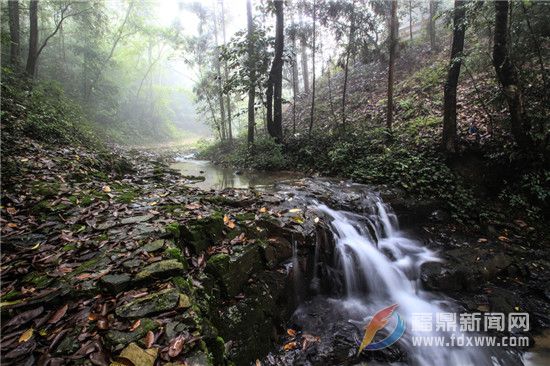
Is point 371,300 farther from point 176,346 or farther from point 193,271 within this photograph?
point 176,346

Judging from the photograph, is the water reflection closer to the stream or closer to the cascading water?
the stream

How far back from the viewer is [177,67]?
2416 inches

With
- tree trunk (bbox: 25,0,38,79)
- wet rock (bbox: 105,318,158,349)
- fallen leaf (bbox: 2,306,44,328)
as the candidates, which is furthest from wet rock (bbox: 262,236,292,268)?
tree trunk (bbox: 25,0,38,79)

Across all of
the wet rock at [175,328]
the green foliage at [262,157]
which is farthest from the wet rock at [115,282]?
the green foliage at [262,157]

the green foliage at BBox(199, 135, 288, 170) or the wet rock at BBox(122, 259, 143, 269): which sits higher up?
the green foliage at BBox(199, 135, 288, 170)

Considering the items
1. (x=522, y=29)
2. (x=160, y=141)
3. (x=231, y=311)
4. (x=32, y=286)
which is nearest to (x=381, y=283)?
(x=231, y=311)

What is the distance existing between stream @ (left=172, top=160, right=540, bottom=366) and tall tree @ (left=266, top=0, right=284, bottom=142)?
5600mm

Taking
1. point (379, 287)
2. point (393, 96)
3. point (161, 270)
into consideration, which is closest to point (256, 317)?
point (161, 270)

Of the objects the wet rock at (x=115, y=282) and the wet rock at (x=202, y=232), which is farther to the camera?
the wet rock at (x=202, y=232)

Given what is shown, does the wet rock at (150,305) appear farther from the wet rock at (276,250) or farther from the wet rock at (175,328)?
the wet rock at (276,250)

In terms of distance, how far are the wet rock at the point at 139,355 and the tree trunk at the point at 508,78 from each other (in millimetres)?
8767

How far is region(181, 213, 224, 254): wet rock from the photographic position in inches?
164

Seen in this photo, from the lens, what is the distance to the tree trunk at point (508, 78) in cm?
682

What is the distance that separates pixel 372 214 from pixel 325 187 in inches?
53.9
